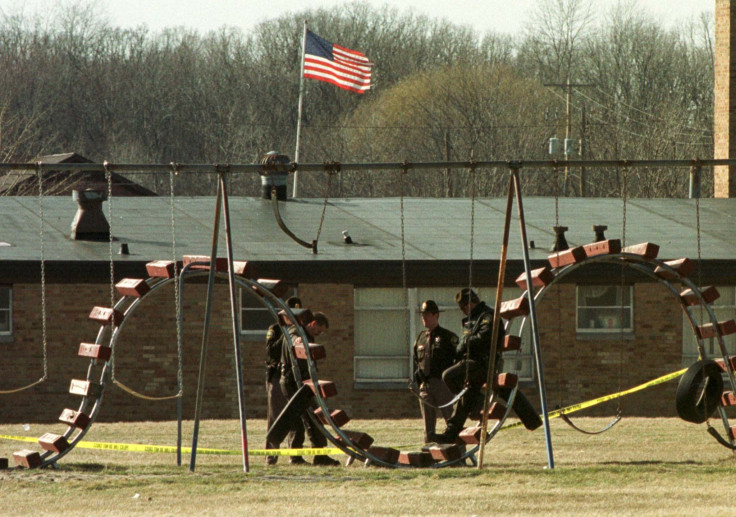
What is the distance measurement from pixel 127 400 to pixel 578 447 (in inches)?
366

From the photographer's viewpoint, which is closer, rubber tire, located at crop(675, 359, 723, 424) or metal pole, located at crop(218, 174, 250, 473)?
metal pole, located at crop(218, 174, 250, 473)

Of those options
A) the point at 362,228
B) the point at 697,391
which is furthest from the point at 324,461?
the point at 362,228

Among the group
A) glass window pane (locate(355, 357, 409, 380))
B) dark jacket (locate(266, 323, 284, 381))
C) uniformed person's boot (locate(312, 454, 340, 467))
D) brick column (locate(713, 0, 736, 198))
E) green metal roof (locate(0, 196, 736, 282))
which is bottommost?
uniformed person's boot (locate(312, 454, 340, 467))

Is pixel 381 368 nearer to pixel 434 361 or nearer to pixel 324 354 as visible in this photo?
pixel 434 361

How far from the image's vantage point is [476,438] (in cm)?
1221

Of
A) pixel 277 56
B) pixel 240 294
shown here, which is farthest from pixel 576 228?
pixel 277 56

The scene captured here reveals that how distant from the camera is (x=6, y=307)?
20.8 m

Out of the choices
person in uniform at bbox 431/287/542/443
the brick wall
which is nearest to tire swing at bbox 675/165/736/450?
person in uniform at bbox 431/287/542/443

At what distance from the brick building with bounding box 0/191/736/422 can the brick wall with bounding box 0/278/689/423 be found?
2 cm

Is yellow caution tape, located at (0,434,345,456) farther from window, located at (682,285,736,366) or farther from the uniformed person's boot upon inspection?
window, located at (682,285,736,366)

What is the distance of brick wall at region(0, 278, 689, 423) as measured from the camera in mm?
20859

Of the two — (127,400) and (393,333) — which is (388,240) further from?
(127,400)

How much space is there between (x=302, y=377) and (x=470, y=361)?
1760 mm

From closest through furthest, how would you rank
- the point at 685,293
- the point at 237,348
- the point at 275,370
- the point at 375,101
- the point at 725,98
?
1. the point at 237,348
2. the point at 275,370
3. the point at 685,293
4. the point at 725,98
5. the point at 375,101
